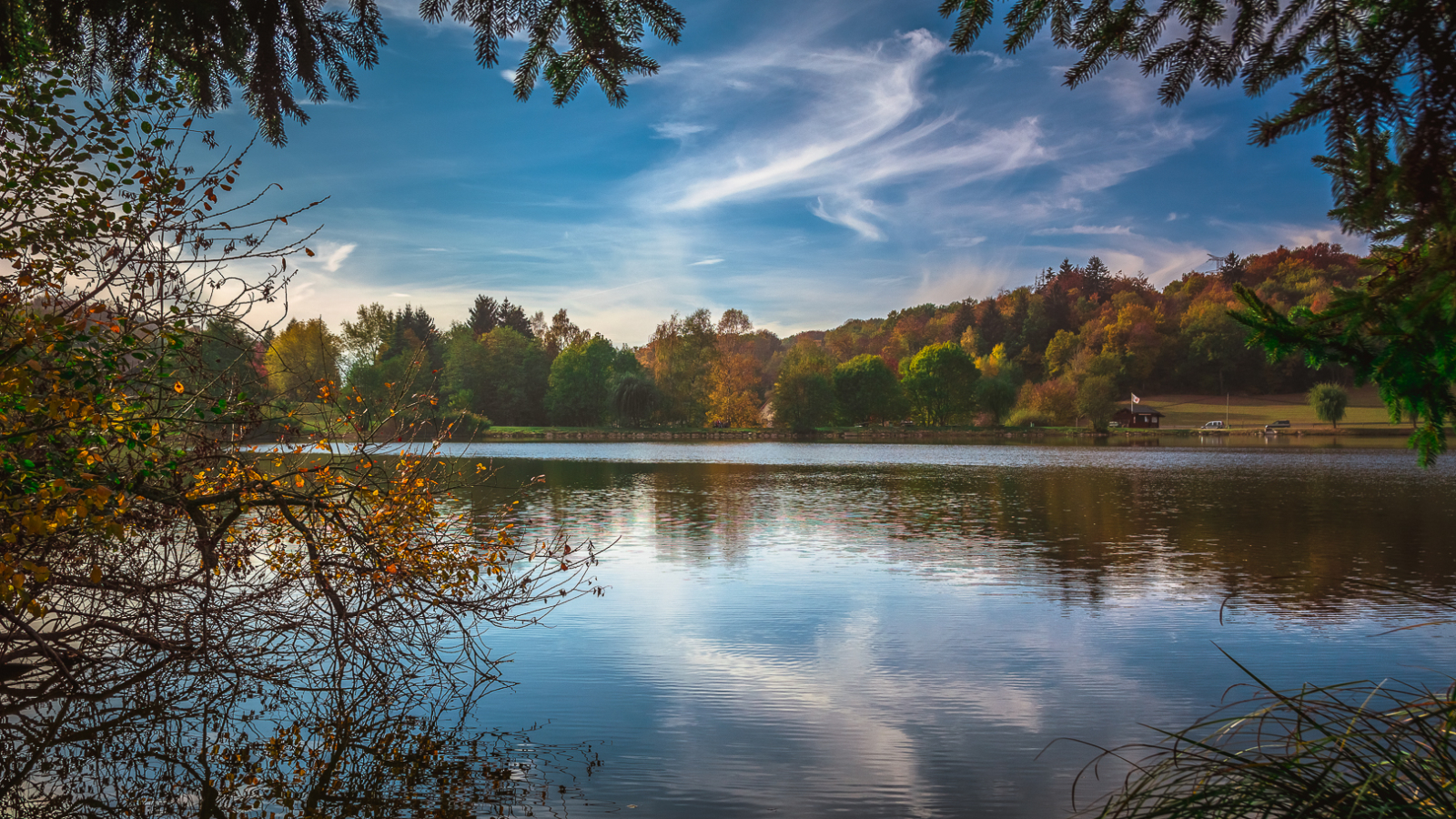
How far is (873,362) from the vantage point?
303 ft

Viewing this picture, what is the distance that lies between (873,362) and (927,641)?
277ft

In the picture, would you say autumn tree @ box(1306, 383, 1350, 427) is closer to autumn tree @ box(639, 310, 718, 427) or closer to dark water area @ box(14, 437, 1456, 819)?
autumn tree @ box(639, 310, 718, 427)

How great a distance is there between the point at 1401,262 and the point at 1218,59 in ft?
4.86

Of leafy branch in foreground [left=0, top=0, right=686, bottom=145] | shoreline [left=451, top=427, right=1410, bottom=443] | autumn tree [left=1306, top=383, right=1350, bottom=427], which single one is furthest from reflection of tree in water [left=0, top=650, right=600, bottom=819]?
autumn tree [left=1306, top=383, right=1350, bottom=427]

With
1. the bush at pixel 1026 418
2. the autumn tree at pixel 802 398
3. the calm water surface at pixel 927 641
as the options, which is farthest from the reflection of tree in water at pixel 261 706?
the bush at pixel 1026 418

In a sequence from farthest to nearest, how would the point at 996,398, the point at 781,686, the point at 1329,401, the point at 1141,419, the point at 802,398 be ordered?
the point at 1141,419 < the point at 996,398 < the point at 802,398 < the point at 1329,401 < the point at 781,686

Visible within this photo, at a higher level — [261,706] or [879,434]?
[879,434]

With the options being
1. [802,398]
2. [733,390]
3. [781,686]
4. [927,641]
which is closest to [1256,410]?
[802,398]

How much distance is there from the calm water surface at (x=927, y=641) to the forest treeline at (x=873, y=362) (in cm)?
5337

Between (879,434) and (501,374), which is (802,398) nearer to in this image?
(879,434)

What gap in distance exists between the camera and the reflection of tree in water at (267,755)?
535 cm

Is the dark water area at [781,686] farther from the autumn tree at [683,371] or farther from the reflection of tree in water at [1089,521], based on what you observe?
→ the autumn tree at [683,371]

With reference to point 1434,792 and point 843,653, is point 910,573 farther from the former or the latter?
point 1434,792

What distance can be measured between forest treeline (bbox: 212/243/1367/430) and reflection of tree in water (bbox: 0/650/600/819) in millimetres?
59214
